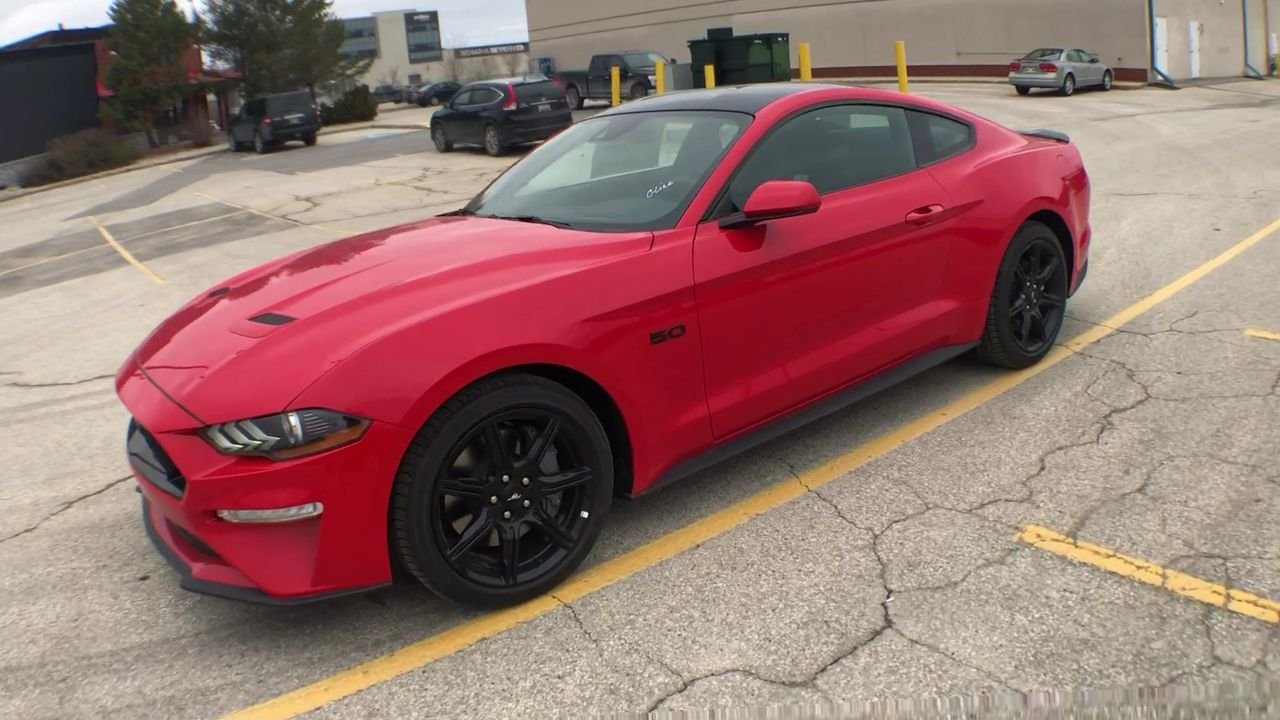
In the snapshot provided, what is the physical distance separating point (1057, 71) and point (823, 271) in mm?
30879

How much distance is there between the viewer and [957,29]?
40750mm

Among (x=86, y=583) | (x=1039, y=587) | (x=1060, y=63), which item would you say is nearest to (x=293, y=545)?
(x=86, y=583)

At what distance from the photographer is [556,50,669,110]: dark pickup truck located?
33.1 m

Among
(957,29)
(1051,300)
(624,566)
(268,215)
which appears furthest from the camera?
(957,29)

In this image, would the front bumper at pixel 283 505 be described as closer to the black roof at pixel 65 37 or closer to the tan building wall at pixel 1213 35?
the tan building wall at pixel 1213 35

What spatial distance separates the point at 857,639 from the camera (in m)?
3.04

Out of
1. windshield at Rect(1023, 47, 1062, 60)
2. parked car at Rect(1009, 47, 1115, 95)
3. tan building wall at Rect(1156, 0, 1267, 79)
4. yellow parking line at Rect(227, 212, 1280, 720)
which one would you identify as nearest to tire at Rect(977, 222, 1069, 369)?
yellow parking line at Rect(227, 212, 1280, 720)

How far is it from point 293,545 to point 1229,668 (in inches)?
105

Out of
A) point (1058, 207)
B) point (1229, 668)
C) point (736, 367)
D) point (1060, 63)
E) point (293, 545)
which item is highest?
point (1060, 63)

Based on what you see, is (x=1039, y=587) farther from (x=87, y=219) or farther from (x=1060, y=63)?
(x=1060, y=63)

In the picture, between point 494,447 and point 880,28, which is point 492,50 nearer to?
point 880,28

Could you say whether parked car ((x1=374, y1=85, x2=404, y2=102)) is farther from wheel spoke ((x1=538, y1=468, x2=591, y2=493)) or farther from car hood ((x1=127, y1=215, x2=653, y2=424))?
wheel spoke ((x1=538, y1=468, x2=591, y2=493))

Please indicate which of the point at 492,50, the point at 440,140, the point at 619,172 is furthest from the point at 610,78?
the point at 492,50

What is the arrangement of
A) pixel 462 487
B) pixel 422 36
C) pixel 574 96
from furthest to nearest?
pixel 422 36, pixel 574 96, pixel 462 487
